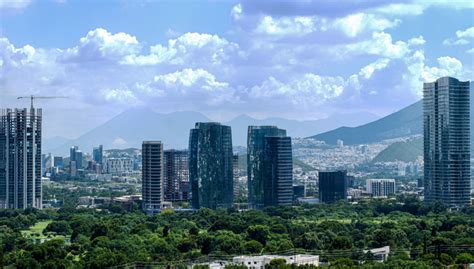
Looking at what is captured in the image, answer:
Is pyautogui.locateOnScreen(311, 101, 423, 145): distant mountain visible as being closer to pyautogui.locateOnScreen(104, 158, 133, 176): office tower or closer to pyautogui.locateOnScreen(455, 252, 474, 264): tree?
pyautogui.locateOnScreen(104, 158, 133, 176): office tower

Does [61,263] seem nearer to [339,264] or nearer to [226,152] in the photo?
[339,264]

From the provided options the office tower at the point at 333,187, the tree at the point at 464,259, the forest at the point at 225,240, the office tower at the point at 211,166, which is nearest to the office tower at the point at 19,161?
the office tower at the point at 211,166

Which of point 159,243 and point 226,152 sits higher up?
point 226,152

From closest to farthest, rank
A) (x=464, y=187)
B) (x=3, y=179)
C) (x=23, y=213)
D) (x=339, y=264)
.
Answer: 1. (x=339, y=264)
2. (x=23, y=213)
3. (x=464, y=187)
4. (x=3, y=179)

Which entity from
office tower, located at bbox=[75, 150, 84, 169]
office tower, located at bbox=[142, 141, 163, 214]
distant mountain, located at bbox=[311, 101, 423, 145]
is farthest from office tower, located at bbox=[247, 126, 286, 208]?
distant mountain, located at bbox=[311, 101, 423, 145]

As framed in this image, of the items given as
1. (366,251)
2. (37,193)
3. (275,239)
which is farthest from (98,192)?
(366,251)

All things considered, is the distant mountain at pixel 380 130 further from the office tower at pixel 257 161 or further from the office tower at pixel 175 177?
the office tower at pixel 257 161
